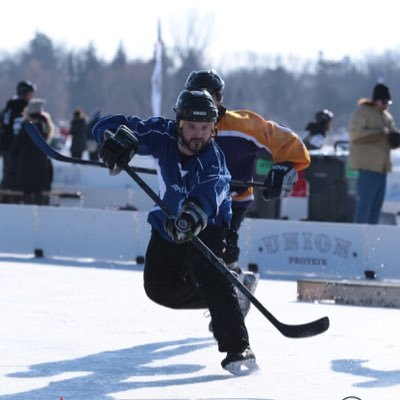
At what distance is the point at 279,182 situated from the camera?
6.79 meters

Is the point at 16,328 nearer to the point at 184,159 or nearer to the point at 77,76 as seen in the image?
the point at 184,159

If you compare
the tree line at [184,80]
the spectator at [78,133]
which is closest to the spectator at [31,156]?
the spectator at [78,133]

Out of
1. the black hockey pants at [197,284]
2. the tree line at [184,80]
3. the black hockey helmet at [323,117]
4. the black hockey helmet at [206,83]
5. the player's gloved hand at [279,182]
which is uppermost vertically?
the tree line at [184,80]

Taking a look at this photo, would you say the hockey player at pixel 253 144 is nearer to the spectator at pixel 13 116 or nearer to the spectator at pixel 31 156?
the spectator at pixel 31 156

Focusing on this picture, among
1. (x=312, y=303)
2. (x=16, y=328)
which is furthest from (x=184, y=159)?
(x=312, y=303)

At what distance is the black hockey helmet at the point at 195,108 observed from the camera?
5.80m

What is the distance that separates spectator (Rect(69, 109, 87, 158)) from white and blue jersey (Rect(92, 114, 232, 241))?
15.9 m

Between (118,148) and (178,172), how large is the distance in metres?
0.34

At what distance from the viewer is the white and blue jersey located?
224 inches

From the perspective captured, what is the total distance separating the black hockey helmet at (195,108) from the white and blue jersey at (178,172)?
5.4 inches

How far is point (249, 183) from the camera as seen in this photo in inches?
268

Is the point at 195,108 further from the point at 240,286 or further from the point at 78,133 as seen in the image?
the point at 78,133

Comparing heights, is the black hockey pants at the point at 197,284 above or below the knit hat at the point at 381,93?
below

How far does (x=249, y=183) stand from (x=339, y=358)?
1.05 metres
